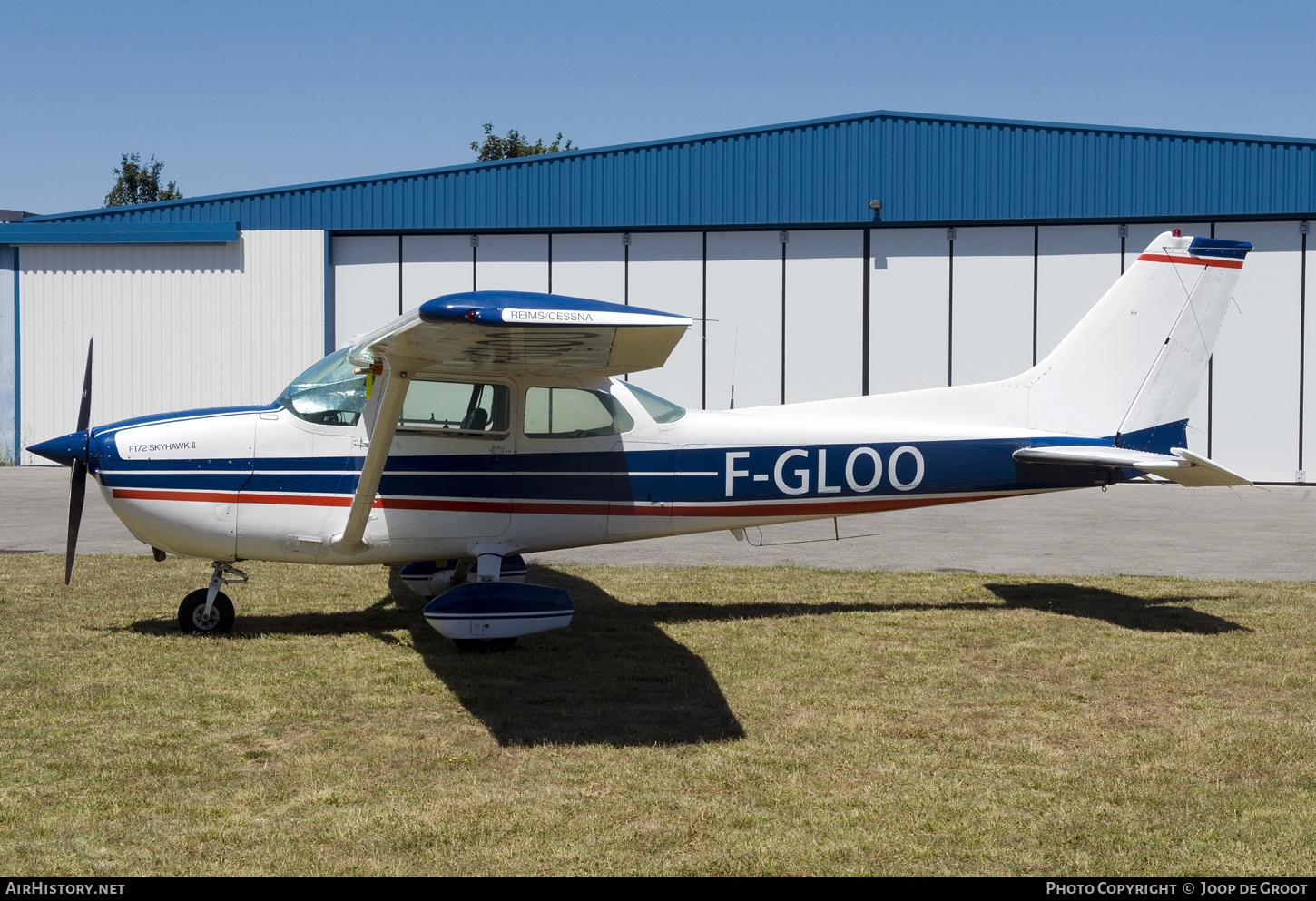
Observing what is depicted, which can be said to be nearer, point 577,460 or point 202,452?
point 202,452

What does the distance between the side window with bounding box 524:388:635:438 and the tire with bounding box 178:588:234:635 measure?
2391 mm

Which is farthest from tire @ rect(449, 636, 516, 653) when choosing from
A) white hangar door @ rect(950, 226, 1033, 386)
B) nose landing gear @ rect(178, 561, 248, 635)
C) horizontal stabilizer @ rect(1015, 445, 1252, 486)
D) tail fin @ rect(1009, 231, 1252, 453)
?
white hangar door @ rect(950, 226, 1033, 386)

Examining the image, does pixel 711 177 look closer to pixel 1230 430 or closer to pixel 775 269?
pixel 775 269

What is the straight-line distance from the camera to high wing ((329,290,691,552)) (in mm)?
4910

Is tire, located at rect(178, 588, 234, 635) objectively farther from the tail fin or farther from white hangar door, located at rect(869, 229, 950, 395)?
white hangar door, located at rect(869, 229, 950, 395)

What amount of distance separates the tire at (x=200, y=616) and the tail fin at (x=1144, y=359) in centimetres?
607

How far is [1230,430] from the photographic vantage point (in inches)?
862

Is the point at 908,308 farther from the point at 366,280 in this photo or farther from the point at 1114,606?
the point at 1114,606

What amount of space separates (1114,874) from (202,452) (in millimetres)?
5861

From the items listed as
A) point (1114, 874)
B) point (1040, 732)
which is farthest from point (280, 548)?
point (1114, 874)

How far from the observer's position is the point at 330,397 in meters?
7.50

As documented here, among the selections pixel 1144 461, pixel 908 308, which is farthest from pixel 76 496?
pixel 908 308

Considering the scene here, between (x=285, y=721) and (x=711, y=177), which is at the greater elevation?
(x=711, y=177)

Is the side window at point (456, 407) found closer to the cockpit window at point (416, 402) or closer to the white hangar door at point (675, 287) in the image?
the cockpit window at point (416, 402)
